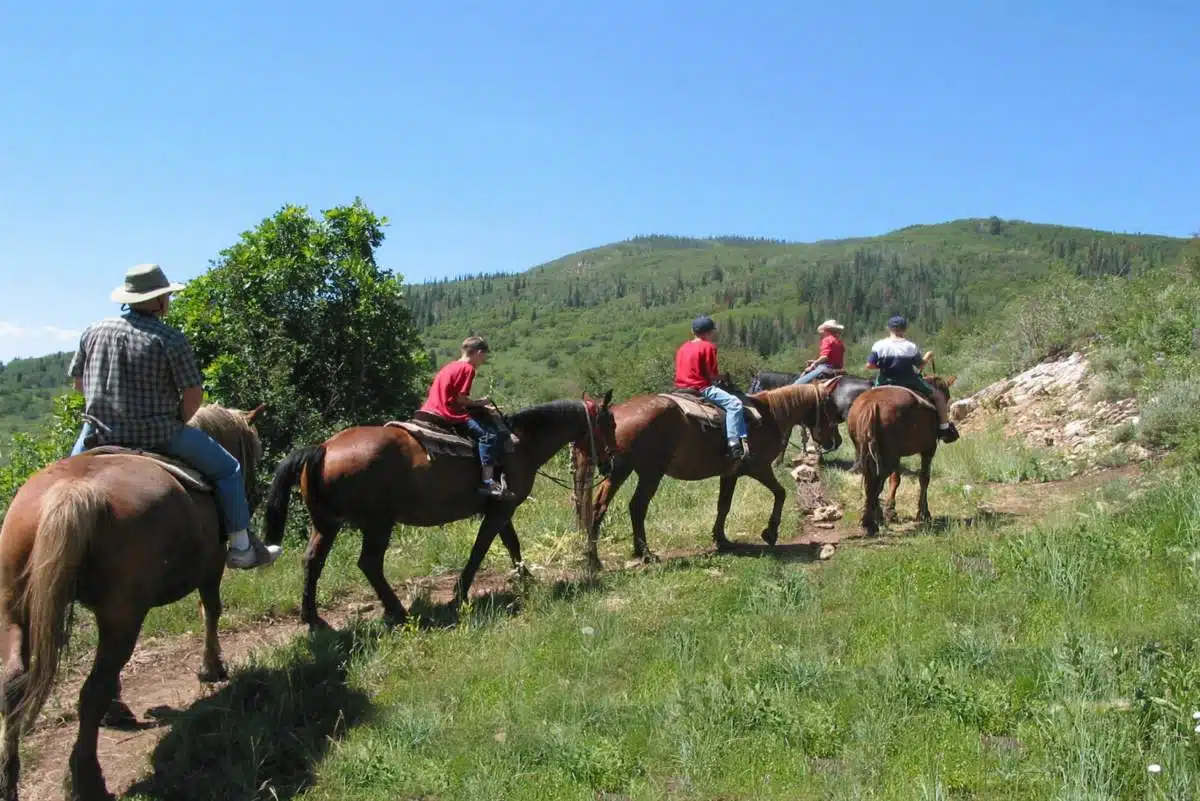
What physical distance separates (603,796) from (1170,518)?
22.8ft

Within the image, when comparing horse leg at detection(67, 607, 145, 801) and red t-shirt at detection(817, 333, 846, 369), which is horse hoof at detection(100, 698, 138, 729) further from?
red t-shirt at detection(817, 333, 846, 369)

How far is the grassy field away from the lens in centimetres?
504

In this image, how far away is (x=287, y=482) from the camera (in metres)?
7.98

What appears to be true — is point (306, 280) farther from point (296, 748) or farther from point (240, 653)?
point (296, 748)

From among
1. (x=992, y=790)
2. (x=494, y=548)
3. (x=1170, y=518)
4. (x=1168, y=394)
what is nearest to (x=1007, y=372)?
(x=1168, y=394)

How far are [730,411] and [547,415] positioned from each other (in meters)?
2.53

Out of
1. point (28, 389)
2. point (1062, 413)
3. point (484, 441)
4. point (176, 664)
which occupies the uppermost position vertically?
point (484, 441)

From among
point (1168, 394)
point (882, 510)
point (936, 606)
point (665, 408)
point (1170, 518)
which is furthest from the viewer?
point (1168, 394)

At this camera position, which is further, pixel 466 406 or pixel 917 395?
pixel 917 395

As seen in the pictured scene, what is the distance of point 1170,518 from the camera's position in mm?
8680

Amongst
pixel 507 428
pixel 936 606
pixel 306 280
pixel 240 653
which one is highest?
pixel 306 280

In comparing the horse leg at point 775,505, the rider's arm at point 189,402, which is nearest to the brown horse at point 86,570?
the rider's arm at point 189,402

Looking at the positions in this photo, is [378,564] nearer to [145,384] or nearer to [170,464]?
[170,464]

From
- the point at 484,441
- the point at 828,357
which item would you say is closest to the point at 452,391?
the point at 484,441
